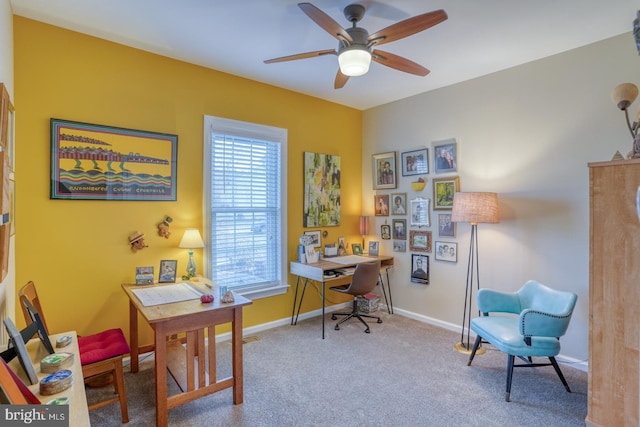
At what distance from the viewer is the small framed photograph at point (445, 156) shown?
358 cm

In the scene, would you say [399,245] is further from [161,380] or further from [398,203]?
[161,380]

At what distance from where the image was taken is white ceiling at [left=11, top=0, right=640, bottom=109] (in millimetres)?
2186

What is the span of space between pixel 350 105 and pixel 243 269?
2575mm

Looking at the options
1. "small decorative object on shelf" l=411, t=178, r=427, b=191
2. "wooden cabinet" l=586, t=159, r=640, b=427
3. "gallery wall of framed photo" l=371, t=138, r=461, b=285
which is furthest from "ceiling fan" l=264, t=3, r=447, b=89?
"small decorative object on shelf" l=411, t=178, r=427, b=191

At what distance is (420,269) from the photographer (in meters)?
3.91

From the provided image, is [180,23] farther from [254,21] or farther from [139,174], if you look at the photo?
[139,174]

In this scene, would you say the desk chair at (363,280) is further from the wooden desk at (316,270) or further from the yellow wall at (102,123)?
the yellow wall at (102,123)

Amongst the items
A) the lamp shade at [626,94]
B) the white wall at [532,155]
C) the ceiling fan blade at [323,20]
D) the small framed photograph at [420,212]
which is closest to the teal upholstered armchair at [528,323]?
the white wall at [532,155]

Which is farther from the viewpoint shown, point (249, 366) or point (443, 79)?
point (443, 79)

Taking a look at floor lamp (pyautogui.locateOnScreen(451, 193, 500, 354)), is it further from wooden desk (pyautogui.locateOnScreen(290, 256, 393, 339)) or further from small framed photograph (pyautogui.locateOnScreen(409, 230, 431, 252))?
wooden desk (pyautogui.locateOnScreen(290, 256, 393, 339))

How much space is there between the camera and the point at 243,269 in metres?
3.49

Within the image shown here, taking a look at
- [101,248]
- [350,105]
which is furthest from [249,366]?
[350,105]

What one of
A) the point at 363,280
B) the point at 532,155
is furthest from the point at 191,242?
the point at 532,155

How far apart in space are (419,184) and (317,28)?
2146 mm
